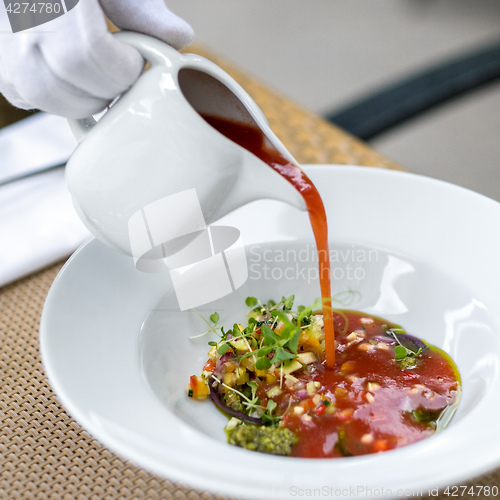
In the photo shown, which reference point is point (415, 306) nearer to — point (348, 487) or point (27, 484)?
point (348, 487)

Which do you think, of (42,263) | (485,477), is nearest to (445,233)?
(485,477)

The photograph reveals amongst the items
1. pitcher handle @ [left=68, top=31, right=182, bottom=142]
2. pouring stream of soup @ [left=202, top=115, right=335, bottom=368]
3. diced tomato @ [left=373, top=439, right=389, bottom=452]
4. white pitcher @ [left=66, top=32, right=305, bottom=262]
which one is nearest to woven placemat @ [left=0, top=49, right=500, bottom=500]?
diced tomato @ [left=373, top=439, right=389, bottom=452]

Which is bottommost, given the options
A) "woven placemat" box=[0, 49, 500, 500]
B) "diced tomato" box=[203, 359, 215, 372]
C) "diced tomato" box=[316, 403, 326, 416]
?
"diced tomato" box=[203, 359, 215, 372]

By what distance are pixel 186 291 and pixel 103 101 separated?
46 cm

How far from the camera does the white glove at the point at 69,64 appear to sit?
0.90 metres

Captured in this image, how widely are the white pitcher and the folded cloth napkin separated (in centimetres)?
51

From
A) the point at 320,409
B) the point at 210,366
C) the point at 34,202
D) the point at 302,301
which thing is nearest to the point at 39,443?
the point at 210,366

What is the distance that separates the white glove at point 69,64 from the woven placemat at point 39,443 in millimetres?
532

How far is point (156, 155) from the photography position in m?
1.00

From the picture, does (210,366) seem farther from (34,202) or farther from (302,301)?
(34,202)

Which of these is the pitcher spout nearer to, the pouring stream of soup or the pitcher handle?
the pouring stream of soup

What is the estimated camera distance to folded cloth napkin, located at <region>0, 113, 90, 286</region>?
5.03 feet

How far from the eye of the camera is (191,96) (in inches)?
44.4

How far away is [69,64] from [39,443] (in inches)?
24.6
